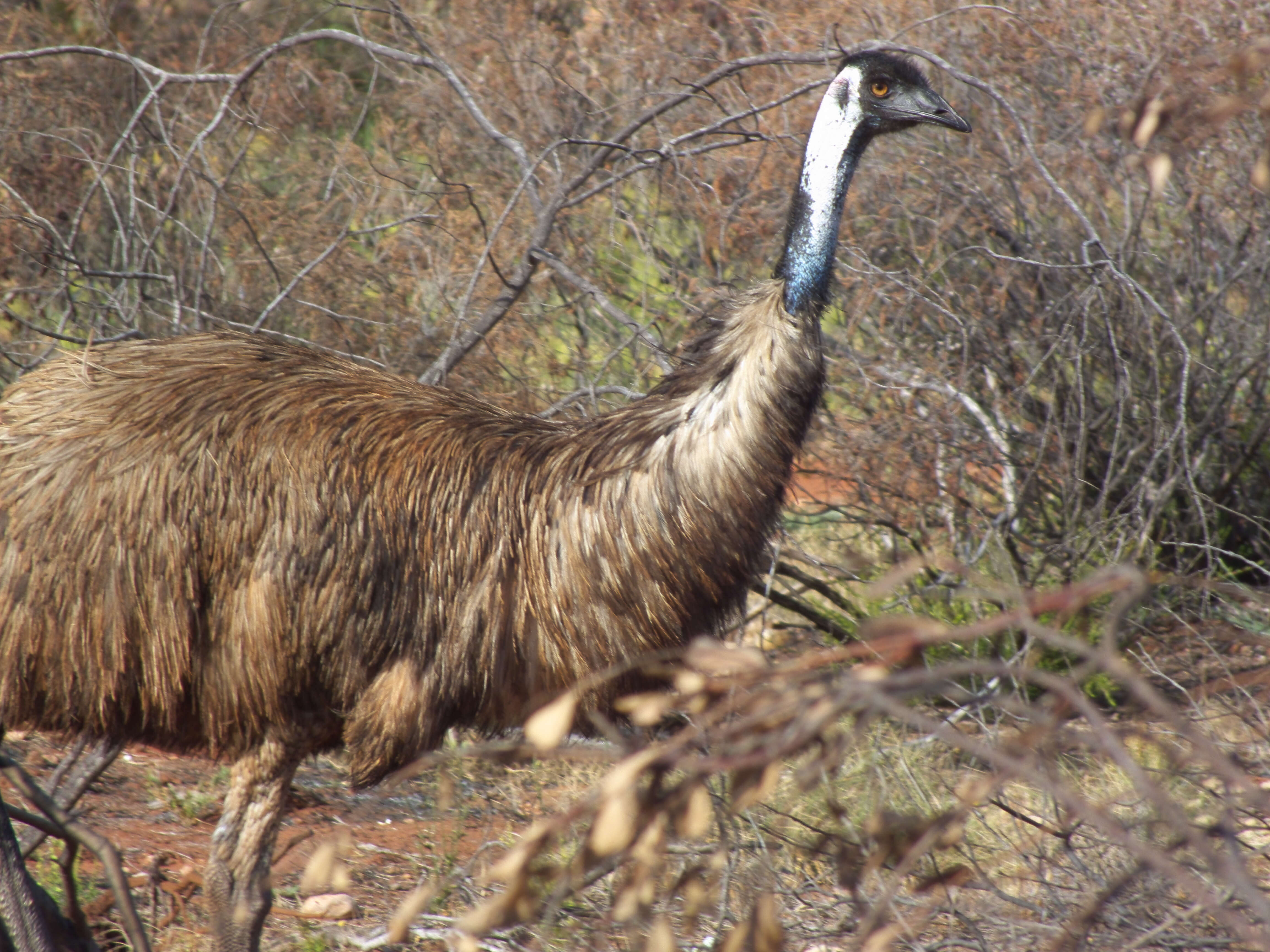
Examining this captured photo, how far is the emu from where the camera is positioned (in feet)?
11.1

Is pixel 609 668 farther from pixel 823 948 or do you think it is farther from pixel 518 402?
pixel 518 402

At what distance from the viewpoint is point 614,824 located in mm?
1354

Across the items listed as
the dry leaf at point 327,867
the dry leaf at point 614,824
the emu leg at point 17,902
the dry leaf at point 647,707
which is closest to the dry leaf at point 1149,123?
the dry leaf at point 647,707

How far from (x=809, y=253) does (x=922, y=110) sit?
0.65 m

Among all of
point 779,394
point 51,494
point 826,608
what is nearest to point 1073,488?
point 826,608

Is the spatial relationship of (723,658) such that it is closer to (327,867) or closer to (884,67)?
(327,867)

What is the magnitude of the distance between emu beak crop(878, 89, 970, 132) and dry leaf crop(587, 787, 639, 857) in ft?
9.57

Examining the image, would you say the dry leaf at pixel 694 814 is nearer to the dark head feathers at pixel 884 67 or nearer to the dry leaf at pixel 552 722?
the dry leaf at pixel 552 722

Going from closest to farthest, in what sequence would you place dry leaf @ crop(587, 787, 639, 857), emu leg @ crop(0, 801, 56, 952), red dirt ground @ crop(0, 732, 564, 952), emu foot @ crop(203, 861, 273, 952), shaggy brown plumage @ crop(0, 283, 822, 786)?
dry leaf @ crop(587, 787, 639, 857)
emu leg @ crop(0, 801, 56, 952)
shaggy brown plumage @ crop(0, 283, 822, 786)
emu foot @ crop(203, 861, 273, 952)
red dirt ground @ crop(0, 732, 564, 952)

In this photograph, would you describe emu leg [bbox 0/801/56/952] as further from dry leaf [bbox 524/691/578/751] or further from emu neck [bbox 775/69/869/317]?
emu neck [bbox 775/69/869/317]

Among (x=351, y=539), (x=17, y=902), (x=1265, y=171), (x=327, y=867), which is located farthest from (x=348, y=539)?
(x=1265, y=171)

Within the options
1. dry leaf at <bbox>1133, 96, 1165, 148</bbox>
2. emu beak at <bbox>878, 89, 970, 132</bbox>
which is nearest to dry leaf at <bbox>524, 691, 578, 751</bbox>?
dry leaf at <bbox>1133, 96, 1165, 148</bbox>

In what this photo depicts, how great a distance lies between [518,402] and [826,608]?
1.72 m

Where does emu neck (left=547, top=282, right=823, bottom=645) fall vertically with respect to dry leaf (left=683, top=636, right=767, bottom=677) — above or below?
below
